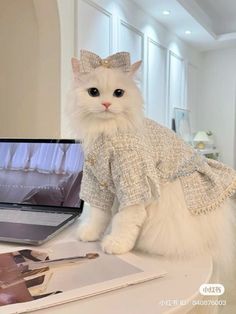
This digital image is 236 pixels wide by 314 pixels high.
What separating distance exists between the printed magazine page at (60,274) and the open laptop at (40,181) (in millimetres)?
238

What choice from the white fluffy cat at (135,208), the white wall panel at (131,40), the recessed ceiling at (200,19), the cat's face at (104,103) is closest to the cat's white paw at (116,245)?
the white fluffy cat at (135,208)

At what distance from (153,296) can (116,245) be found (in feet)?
0.59

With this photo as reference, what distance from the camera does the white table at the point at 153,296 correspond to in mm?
442

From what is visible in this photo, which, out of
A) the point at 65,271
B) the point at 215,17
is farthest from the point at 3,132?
the point at 215,17

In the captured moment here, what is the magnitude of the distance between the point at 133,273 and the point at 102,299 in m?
0.09

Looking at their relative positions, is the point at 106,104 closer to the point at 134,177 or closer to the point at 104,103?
the point at 104,103

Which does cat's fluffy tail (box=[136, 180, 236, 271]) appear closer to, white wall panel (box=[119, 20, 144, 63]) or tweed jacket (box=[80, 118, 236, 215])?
tweed jacket (box=[80, 118, 236, 215])

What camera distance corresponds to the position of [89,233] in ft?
2.43

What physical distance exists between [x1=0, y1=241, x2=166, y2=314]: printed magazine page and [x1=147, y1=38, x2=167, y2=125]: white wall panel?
2.59 m

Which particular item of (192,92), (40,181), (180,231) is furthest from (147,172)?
(192,92)

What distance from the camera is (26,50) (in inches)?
60.4

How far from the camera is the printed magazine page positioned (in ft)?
1.51

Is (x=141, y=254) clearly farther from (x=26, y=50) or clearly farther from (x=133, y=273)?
(x=26, y=50)

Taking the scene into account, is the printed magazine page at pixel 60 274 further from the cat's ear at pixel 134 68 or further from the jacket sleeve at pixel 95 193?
the cat's ear at pixel 134 68
